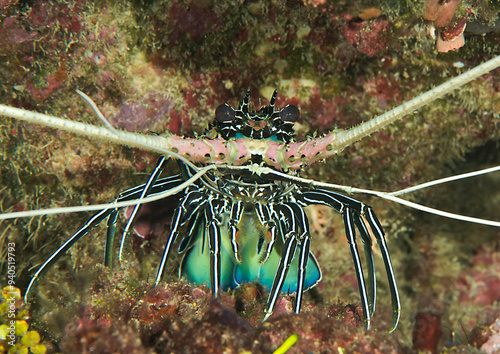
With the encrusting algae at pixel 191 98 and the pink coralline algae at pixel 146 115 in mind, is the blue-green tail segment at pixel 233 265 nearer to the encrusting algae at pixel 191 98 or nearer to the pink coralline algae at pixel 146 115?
the encrusting algae at pixel 191 98

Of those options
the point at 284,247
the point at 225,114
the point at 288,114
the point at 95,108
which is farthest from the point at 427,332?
the point at 95,108

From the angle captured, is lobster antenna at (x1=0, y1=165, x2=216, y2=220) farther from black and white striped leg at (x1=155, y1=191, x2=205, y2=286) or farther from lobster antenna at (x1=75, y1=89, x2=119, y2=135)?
black and white striped leg at (x1=155, y1=191, x2=205, y2=286)

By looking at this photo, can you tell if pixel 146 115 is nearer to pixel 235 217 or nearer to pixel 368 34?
pixel 235 217

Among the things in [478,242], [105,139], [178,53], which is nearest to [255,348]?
[105,139]

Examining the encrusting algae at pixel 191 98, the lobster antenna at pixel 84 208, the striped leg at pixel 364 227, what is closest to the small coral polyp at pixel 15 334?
the encrusting algae at pixel 191 98

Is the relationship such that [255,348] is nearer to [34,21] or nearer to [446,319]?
[34,21]

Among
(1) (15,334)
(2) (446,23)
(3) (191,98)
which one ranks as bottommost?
(1) (15,334)

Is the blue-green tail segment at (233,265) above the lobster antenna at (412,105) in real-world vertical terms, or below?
below

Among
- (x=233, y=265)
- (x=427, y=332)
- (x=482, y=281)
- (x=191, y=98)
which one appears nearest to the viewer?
(x=233, y=265)
